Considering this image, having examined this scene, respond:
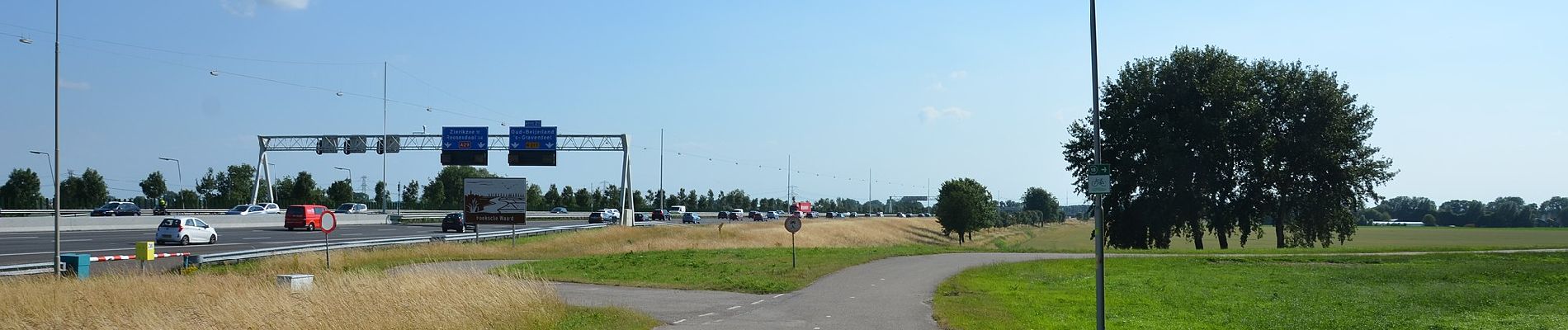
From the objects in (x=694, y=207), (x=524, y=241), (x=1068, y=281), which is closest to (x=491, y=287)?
(x=1068, y=281)

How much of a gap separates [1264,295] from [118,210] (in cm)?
7778

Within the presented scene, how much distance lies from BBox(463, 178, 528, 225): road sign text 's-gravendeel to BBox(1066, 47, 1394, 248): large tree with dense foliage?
2823 centimetres

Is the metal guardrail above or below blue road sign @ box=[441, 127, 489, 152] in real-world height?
below

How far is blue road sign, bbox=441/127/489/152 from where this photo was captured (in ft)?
207

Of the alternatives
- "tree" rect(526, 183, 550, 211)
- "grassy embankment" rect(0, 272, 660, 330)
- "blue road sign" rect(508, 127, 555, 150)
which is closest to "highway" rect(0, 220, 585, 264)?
"blue road sign" rect(508, 127, 555, 150)

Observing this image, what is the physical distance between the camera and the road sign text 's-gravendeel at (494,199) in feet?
150

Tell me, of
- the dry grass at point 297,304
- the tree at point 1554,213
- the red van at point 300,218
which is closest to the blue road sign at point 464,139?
the red van at point 300,218

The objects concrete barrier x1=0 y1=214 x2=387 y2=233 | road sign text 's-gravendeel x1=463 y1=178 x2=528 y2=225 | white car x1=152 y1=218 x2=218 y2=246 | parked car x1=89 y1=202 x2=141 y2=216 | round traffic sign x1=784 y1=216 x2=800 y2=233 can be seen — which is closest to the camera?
round traffic sign x1=784 y1=216 x2=800 y2=233

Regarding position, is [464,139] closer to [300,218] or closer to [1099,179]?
[300,218]

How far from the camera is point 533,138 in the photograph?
62938 millimetres

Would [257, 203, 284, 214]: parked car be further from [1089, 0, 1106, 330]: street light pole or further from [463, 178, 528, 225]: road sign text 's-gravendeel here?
[1089, 0, 1106, 330]: street light pole

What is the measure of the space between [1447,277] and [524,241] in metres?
36.3

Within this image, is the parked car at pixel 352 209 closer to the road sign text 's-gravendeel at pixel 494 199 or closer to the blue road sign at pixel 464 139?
the blue road sign at pixel 464 139

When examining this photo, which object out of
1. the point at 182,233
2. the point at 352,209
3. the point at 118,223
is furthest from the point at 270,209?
the point at 182,233
